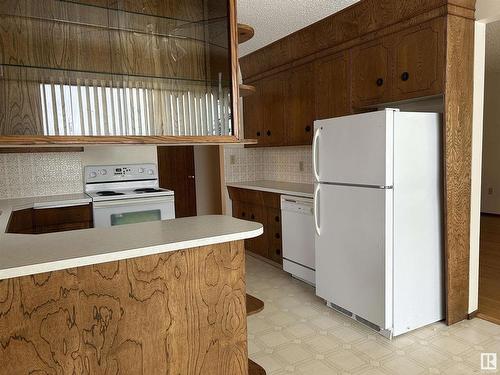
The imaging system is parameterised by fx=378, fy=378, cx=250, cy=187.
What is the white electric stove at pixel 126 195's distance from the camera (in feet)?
10.1

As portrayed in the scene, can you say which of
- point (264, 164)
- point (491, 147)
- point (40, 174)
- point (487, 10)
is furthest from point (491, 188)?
point (40, 174)

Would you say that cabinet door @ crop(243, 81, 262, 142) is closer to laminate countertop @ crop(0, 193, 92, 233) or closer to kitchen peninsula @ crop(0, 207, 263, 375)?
laminate countertop @ crop(0, 193, 92, 233)

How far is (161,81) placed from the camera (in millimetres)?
1834

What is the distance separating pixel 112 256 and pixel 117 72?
3.04 feet

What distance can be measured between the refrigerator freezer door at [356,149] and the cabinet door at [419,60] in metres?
0.42

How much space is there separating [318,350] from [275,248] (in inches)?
68.9

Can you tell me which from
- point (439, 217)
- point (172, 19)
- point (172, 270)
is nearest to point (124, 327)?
point (172, 270)

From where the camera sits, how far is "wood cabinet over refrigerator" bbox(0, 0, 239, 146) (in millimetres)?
1524

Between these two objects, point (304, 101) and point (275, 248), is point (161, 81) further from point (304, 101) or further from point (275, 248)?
point (275, 248)

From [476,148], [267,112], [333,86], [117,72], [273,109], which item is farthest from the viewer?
[267,112]

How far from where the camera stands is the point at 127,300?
1.32 meters

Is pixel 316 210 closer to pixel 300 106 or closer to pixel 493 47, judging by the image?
pixel 300 106

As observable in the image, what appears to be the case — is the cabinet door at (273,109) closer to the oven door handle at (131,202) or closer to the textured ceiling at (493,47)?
the oven door handle at (131,202)

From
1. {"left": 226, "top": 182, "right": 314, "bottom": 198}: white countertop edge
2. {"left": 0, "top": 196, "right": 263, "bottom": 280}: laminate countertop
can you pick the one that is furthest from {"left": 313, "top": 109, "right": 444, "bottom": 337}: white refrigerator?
{"left": 0, "top": 196, "right": 263, "bottom": 280}: laminate countertop
